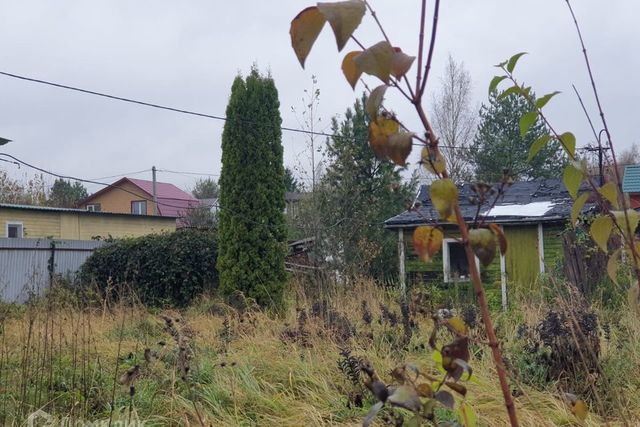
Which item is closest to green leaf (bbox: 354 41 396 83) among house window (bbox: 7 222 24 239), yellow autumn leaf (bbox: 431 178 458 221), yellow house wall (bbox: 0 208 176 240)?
yellow autumn leaf (bbox: 431 178 458 221)

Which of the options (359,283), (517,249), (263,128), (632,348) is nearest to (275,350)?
(632,348)

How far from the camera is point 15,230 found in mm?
18562

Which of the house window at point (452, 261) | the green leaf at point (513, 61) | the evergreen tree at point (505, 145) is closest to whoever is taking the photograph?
the green leaf at point (513, 61)

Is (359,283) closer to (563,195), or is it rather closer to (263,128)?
(263,128)

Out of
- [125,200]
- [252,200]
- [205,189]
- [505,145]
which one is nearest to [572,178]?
[252,200]

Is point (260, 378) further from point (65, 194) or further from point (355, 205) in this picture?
point (65, 194)

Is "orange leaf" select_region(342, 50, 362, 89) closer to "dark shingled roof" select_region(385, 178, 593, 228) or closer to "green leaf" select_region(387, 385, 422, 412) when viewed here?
"green leaf" select_region(387, 385, 422, 412)

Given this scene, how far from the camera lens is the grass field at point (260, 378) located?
375cm

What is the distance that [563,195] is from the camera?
40.3 feet

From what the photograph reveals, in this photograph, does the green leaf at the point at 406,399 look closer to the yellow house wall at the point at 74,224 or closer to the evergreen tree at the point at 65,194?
the yellow house wall at the point at 74,224

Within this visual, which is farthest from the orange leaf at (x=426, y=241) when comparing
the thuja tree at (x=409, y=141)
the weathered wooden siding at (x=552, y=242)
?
the weathered wooden siding at (x=552, y=242)

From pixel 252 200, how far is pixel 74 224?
1139 cm

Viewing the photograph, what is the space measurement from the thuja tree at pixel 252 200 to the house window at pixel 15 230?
403 inches

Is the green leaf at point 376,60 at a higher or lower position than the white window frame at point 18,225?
lower
